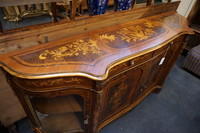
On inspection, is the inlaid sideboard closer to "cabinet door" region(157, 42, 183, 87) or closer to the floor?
"cabinet door" region(157, 42, 183, 87)

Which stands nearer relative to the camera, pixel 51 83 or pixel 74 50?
pixel 51 83

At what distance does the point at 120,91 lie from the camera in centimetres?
94

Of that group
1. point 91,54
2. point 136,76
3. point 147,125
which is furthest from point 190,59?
point 91,54

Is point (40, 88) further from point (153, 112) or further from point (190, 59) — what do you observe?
point (190, 59)

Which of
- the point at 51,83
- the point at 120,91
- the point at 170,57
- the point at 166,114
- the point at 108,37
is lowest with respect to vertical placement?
the point at 166,114

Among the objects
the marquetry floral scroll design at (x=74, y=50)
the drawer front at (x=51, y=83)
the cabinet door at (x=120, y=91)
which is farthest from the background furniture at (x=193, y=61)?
the drawer front at (x=51, y=83)

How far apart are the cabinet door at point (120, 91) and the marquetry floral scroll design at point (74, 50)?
0.66 ft

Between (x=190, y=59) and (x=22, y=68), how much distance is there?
6.40ft

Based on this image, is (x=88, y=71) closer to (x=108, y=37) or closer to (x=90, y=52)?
(x=90, y=52)

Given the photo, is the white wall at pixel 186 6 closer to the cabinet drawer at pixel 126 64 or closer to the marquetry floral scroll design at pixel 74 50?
the cabinet drawer at pixel 126 64

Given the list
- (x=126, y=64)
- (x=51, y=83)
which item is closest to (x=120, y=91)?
(x=126, y=64)

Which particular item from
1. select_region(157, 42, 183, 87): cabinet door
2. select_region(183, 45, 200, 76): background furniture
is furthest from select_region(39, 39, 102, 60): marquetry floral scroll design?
select_region(183, 45, 200, 76): background furniture

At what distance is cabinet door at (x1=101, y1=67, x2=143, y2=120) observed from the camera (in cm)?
81

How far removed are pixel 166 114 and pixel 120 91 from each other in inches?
29.1
